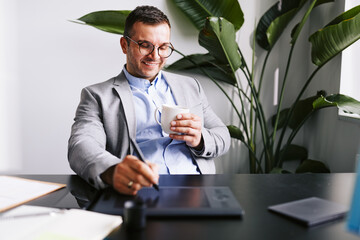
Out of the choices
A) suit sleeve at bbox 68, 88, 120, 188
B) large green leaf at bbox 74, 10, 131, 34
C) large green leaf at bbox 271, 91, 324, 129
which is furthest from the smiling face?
large green leaf at bbox 271, 91, 324, 129

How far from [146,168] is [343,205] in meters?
0.44

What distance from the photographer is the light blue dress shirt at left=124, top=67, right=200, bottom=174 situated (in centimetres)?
133

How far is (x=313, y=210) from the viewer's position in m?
0.72

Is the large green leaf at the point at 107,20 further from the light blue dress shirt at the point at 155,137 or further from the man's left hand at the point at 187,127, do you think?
the man's left hand at the point at 187,127

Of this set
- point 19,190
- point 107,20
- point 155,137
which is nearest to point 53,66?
point 107,20

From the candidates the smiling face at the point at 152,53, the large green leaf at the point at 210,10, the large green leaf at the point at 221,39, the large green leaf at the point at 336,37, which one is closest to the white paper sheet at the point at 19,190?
the smiling face at the point at 152,53

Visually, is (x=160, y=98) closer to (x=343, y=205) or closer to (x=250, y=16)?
(x=343, y=205)

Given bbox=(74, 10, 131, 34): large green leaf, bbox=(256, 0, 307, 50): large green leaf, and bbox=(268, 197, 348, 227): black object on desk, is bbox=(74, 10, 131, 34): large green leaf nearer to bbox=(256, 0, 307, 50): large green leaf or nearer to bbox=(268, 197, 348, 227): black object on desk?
bbox=(256, 0, 307, 50): large green leaf

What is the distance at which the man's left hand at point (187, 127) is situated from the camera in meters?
1.12

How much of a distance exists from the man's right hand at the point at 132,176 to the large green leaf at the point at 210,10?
5.03 feet

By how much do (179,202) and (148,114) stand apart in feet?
2.36

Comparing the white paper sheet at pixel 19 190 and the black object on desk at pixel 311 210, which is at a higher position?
the black object on desk at pixel 311 210

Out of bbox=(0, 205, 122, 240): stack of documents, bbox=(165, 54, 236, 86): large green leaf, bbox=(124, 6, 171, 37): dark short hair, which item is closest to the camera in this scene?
bbox=(0, 205, 122, 240): stack of documents

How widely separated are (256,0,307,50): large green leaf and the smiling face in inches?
36.6
